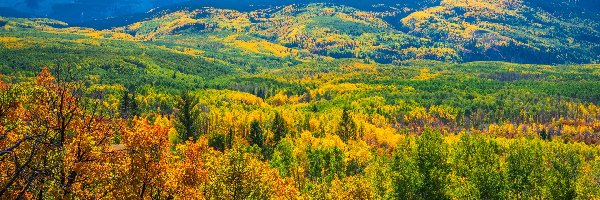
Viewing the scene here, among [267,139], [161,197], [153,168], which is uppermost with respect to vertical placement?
[153,168]

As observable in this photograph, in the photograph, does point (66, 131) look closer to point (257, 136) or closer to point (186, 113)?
point (186, 113)

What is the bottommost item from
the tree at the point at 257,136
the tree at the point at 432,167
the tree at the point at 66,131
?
the tree at the point at 257,136

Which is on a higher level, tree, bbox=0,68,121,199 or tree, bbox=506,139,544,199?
tree, bbox=0,68,121,199

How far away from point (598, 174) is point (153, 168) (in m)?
119

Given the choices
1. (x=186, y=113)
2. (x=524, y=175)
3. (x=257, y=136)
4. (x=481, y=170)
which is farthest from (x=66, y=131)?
(x=257, y=136)

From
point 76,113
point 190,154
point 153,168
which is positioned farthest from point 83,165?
point 190,154

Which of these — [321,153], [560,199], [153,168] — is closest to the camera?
[153,168]

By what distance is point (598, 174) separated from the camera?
116 m

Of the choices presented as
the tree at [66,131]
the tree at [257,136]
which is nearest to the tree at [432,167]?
the tree at [66,131]

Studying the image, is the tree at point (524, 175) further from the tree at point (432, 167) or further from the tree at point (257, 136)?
the tree at point (257, 136)

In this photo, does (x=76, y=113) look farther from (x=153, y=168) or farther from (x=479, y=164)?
(x=479, y=164)

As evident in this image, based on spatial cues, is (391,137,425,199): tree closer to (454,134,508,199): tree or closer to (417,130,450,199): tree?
(417,130,450,199): tree

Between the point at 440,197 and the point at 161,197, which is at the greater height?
the point at 161,197

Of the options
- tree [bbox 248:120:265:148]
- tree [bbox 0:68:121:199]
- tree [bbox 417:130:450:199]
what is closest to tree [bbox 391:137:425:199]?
tree [bbox 417:130:450:199]
